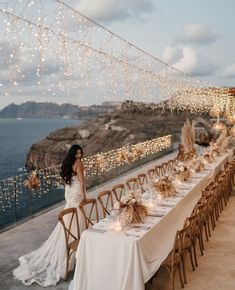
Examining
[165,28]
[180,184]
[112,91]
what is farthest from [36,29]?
[165,28]

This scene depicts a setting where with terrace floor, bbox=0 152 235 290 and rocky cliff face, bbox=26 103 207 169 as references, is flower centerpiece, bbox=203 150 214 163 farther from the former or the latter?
rocky cliff face, bbox=26 103 207 169

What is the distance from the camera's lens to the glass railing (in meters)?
8.23

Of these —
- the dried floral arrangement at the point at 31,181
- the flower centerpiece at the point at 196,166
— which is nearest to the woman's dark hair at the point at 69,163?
the dried floral arrangement at the point at 31,181

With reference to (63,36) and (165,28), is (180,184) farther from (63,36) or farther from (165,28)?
(165,28)

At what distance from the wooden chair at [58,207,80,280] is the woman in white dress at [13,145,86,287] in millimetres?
92

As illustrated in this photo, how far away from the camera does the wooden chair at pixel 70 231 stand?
537 cm

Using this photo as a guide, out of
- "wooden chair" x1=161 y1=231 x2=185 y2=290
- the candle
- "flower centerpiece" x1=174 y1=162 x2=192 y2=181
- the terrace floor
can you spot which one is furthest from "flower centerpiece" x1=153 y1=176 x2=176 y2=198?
the candle

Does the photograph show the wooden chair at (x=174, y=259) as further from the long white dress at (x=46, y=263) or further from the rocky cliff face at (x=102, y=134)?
the rocky cliff face at (x=102, y=134)

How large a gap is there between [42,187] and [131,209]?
4.35 metres

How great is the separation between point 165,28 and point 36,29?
11.6 metres

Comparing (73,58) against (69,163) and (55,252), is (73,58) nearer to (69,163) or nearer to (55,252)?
(69,163)

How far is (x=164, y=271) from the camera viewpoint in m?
5.79

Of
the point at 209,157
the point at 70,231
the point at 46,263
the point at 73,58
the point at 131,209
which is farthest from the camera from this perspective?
the point at 209,157

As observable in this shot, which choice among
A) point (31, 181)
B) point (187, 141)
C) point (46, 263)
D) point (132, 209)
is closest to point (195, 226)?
point (132, 209)
